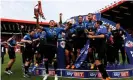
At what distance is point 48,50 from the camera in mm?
11953

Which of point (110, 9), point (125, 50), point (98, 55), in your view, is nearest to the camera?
point (98, 55)

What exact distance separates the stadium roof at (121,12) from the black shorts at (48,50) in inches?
855

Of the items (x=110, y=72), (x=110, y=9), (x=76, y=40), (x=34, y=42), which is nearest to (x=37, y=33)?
(x=34, y=42)

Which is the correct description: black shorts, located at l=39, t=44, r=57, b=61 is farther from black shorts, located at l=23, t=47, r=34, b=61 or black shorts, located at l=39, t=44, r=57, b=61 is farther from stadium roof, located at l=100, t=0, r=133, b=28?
stadium roof, located at l=100, t=0, r=133, b=28

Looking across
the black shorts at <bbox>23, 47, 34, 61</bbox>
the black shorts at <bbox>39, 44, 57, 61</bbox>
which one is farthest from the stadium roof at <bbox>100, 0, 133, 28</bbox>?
the black shorts at <bbox>39, 44, 57, 61</bbox>

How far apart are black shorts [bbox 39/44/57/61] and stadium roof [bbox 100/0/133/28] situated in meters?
21.7

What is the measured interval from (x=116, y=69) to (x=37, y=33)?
3.22 metres

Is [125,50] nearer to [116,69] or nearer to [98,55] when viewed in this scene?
[116,69]

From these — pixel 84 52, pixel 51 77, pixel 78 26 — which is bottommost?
pixel 51 77

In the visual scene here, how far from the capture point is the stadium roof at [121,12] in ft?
112

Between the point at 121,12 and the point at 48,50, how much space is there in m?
26.1

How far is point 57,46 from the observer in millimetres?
12789

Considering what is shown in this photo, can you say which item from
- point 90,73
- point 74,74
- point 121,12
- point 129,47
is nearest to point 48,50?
point 74,74

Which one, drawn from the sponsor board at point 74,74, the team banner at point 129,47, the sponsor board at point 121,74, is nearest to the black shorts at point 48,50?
the sponsor board at point 74,74
